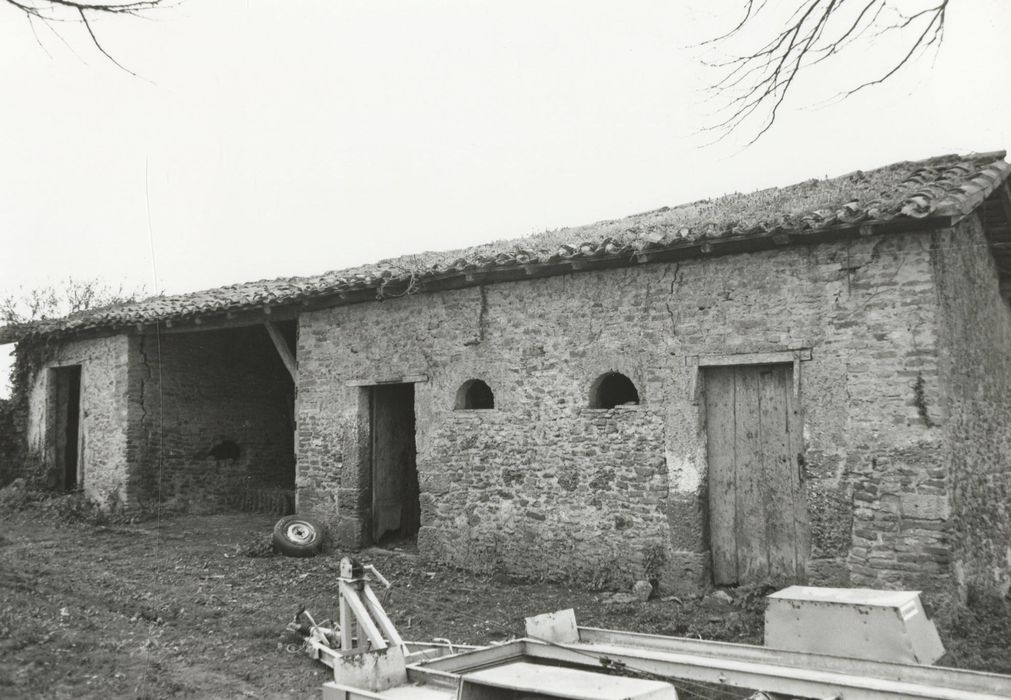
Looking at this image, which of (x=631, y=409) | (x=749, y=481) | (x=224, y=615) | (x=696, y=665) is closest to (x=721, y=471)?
(x=749, y=481)

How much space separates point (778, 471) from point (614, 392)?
1.94 m

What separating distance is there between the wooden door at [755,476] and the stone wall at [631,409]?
197 mm

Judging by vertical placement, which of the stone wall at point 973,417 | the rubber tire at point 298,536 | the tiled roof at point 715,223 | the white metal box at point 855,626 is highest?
the tiled roof at point 715,223

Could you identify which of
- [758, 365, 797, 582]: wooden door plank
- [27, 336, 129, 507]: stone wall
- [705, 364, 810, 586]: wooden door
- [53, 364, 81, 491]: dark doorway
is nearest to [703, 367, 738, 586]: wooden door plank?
[705, 364, 810, 586]: wooden door

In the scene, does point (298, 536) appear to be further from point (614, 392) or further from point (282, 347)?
point (614, 392)

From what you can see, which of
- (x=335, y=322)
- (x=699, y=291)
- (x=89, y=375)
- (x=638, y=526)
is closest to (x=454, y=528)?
(x=638, y=526)

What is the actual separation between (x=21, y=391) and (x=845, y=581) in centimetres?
1448

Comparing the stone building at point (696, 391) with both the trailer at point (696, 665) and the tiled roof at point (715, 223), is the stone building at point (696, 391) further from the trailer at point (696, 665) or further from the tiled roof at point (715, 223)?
the trailer at point (696, 665)

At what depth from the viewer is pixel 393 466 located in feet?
35.7

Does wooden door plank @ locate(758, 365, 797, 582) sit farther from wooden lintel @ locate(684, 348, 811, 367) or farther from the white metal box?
the white metal box

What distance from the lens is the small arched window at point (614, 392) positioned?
340 inches

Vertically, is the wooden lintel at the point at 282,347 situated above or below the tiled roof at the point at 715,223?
below

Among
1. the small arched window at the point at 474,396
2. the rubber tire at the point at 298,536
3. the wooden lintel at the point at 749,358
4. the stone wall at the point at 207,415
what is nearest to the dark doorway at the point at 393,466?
the rubber tire at the point at 298,536

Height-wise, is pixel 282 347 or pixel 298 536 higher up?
pixel 282 347
